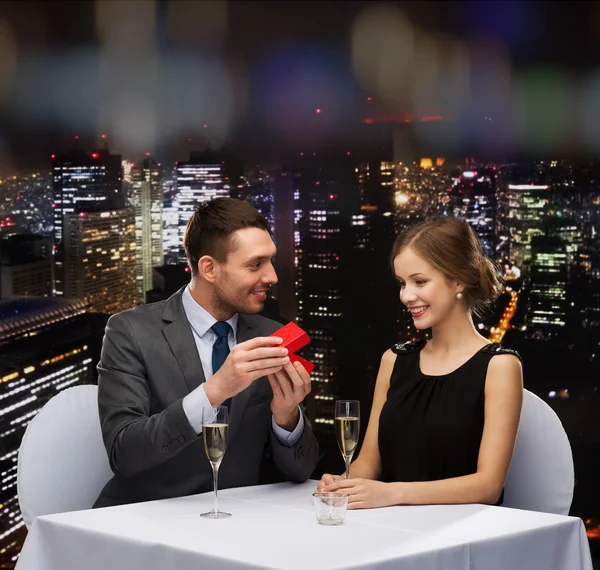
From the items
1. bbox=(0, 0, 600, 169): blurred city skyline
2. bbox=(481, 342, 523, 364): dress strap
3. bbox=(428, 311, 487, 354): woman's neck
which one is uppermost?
bbox=(0, 0, 600, 169): blurred city skyline

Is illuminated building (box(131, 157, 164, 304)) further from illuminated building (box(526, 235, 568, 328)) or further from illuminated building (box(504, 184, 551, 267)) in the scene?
illuminated building (box(526, 235, 568, 328))

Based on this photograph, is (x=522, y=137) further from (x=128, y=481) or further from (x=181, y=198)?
(x=128, y=481)

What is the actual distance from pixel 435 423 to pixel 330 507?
0.79 m

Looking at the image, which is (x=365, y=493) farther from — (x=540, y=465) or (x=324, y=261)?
(x=324, y=261)

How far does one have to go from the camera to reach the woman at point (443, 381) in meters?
2.64

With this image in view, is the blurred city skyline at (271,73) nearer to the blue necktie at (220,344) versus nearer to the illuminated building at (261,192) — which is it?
the illuminated building at (261,192)

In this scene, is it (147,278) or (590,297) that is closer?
(590,297)

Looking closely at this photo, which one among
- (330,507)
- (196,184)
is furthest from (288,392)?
(196,184)

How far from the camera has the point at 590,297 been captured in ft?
15.3

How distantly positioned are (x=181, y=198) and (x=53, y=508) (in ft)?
8.84

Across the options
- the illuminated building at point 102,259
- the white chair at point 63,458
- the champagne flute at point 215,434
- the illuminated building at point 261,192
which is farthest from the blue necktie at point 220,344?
the illuminated building at point 102,259

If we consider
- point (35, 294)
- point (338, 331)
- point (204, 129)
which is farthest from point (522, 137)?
point (35, 294)

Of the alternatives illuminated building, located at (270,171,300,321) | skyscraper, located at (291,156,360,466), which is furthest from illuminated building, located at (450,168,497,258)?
illuminated building, located at (270,171,300,321)

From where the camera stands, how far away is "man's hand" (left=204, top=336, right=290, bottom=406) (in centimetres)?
231
